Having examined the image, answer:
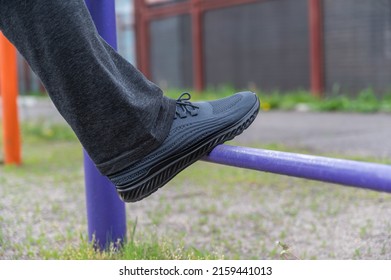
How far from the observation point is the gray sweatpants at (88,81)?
1.22 m

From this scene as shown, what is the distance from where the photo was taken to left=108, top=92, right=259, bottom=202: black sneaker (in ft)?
4.43

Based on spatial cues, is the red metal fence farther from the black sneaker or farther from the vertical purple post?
the black sneaker

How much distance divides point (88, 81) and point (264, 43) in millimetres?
6656

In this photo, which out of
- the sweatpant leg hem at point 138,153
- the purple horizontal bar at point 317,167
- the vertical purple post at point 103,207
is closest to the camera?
the purple horizontal bar at point 317,167

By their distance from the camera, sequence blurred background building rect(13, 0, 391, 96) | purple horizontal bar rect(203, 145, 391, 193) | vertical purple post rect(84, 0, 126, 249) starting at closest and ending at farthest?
purple horizontal bar rect(203, 145, 391, 193) → vertical purple post rect(84, 0, 126, 249) → blurred background building rect(13, 0, 391, 96)

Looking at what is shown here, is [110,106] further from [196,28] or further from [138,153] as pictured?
[196,28]

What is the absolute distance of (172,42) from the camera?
367 inches

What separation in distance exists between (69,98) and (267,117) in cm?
509

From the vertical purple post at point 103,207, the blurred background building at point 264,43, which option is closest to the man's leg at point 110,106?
the vertical purple post at point 103,207

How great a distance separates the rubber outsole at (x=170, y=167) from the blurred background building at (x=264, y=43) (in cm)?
530

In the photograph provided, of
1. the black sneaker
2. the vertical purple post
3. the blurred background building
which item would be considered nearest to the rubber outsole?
the black sneaker

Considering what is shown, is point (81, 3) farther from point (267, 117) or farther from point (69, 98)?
point (267, 117)

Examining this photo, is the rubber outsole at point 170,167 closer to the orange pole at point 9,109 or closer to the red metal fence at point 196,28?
the orange pole at point 9,109

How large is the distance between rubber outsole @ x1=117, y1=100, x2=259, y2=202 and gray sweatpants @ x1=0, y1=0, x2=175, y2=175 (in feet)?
0.18
